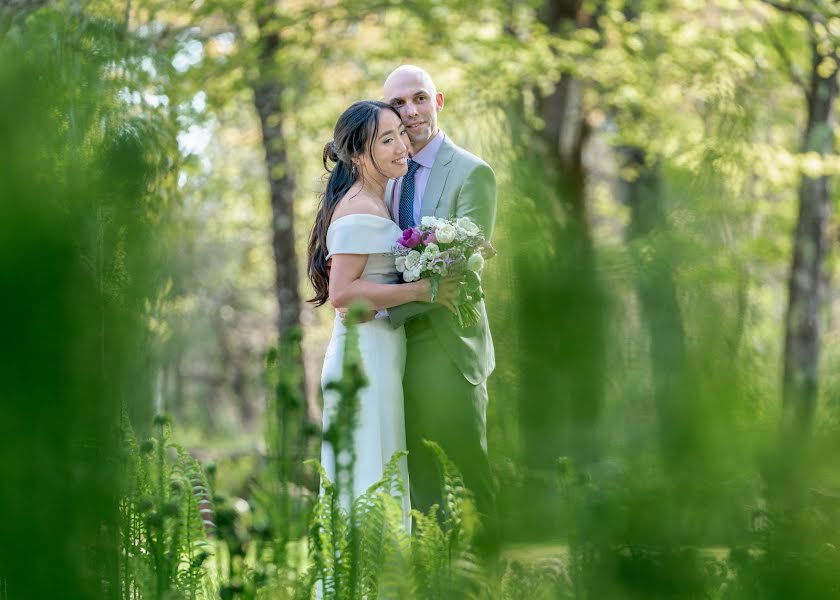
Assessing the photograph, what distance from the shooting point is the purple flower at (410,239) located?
329 centimetres

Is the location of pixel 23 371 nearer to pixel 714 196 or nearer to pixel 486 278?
pixel 486 278

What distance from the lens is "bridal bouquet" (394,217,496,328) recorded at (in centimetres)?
296

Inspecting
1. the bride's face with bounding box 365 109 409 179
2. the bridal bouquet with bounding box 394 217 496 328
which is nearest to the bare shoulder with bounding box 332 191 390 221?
the bride's face with bounding box 365 109 409 179

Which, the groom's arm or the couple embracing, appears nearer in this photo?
the groom's arm

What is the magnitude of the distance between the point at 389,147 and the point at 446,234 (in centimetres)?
55

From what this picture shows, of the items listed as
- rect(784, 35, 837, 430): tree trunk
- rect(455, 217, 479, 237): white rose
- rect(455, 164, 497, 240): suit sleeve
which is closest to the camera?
rect(455, 217, 479, 237): white rose

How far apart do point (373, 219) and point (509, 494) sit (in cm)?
273

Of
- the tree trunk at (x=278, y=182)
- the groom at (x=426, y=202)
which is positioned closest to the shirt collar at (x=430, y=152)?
the groom at (x=426, y=202)

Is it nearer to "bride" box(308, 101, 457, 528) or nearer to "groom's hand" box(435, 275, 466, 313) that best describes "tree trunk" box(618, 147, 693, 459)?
"groom's hand" box(435, 275, 466, 313)

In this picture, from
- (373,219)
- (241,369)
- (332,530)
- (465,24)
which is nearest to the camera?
(332,530)

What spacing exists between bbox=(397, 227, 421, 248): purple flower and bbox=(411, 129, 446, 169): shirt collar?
1.41 ft

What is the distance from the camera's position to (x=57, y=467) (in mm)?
766

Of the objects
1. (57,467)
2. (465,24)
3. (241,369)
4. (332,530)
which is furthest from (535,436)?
(241,369)

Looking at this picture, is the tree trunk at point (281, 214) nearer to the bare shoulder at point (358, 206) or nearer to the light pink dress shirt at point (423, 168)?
the light pink dress shirt at point (423, 168)
